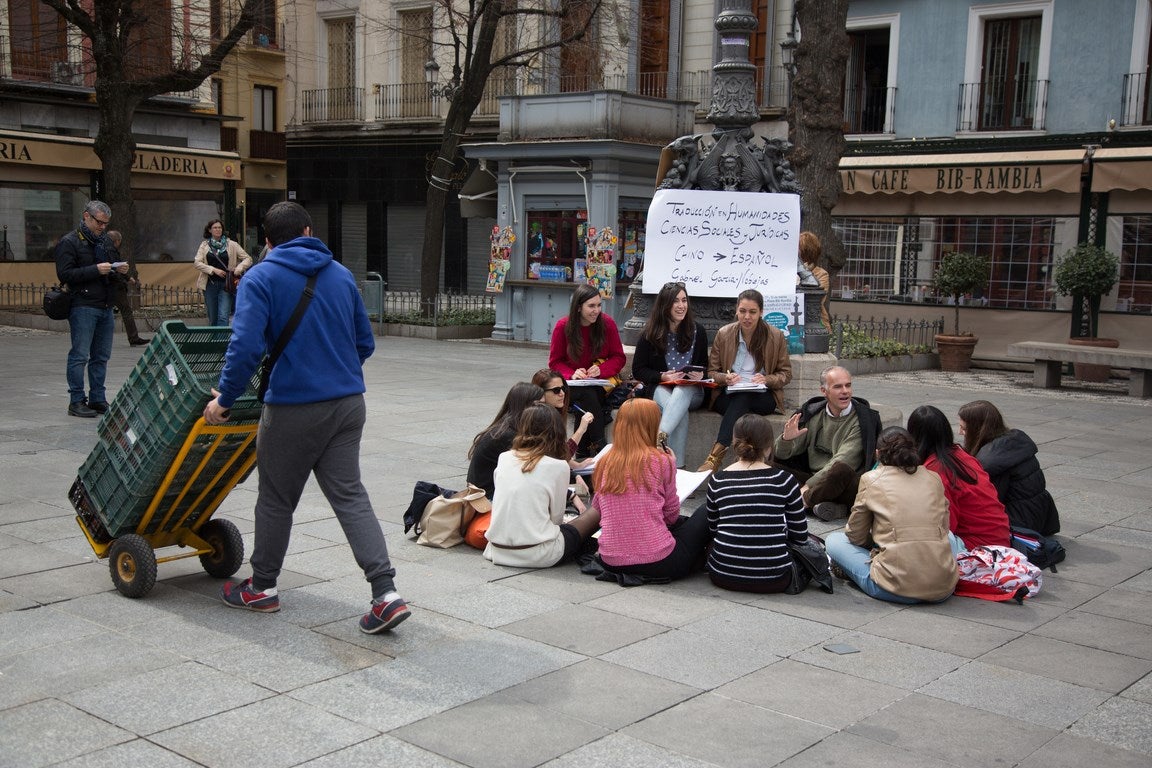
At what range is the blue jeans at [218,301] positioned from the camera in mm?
15445

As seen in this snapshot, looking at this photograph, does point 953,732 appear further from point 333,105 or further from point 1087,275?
point 333,105

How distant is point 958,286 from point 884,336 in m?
1.53

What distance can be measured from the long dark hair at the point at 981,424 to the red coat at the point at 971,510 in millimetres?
601

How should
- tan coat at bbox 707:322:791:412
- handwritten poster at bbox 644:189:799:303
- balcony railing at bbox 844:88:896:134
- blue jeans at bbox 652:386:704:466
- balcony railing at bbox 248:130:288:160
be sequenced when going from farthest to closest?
balcony railing at bbox 248:130:288:160 → balcony railing at bbox 844:88:896:134 → handwritten poster at bbox 644:189:799:303 → blue jeans at bbox 652:386:704:466 → tan coat at bbox 707:322:791:412

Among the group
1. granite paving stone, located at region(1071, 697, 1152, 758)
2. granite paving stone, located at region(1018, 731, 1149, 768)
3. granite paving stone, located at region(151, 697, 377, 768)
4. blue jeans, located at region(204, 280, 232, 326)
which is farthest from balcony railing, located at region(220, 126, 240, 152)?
granite paving stone, located at region(1018, 731, 1149, 768)

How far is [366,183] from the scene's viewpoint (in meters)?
35.7

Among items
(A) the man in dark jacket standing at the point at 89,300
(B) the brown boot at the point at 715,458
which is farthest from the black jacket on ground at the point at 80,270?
(B) the brown boot at the point at 715,458

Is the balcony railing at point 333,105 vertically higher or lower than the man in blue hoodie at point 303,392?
higher

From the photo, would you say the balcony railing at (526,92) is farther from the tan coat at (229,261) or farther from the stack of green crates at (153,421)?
the stack of green crates at (153,421)

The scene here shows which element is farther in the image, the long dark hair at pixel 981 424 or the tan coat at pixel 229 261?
the tan coat at pixel 229 261

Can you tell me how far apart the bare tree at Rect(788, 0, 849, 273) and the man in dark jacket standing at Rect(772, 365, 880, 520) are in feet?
29.7

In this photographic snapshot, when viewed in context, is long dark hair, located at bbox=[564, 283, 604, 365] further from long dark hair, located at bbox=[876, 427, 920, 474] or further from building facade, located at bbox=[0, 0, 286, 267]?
building facade, located at bbox=[0, 0, 286, 267]

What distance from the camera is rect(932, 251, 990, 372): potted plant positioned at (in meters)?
18.1

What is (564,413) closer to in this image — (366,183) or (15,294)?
(15,294)
